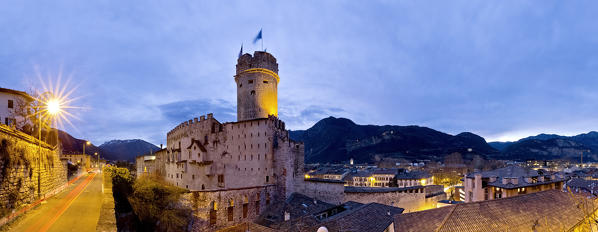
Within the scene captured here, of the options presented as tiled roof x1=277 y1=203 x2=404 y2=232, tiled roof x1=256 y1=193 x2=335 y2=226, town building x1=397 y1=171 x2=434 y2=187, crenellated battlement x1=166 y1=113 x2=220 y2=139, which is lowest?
town building x1=397 y1=171 x2=434 y2=187

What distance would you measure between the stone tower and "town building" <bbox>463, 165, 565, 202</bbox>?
34608mm

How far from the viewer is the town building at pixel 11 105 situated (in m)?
37.8

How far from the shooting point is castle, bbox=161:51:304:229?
36.6 m

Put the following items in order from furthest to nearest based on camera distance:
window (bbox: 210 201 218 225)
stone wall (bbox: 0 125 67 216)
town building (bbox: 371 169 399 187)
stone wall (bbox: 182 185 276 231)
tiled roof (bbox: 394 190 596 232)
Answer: town building (bbox: 371 169 399 187) < window (bbox: 210 201 218 225) < stone wall (bbox: 182 185 276 231) < tiled roof (bbox: 394 190 596 232) < stone wall (bbox: 0 125 67 216)

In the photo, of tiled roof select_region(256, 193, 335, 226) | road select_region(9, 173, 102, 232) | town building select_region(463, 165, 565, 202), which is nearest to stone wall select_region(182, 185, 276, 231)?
tiled roof select_region(256, 193, 335, 226)

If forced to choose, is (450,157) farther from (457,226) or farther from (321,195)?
(457,226)

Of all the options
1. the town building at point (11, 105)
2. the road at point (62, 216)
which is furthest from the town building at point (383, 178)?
the town building at point (11, 105)

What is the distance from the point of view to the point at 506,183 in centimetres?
3841

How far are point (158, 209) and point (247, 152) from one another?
45.7 feet

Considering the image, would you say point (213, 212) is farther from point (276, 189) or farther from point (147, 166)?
point (147, 166)

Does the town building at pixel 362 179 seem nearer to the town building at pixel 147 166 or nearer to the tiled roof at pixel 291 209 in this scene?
the town building at pixel 147 166

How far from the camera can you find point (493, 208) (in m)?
20.1

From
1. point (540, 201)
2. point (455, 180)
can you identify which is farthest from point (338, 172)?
point (540, 201)

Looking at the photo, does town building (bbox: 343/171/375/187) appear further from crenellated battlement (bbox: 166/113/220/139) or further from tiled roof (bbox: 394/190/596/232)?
tiled roof (bbox: 394/190/596/232)
